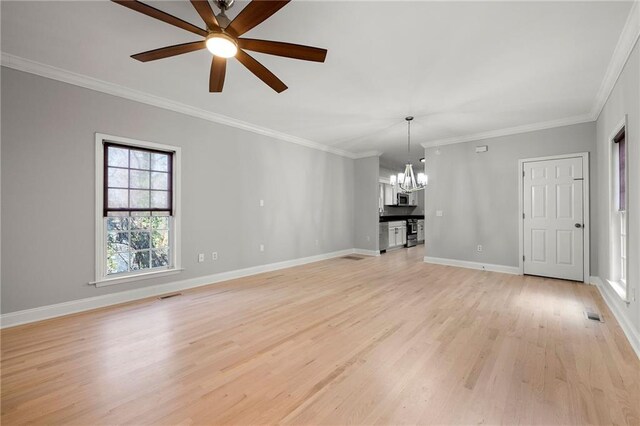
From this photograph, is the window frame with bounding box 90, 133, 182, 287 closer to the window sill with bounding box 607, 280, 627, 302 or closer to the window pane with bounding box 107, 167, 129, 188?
the window pane with bounding box 107, 167, 129, 188

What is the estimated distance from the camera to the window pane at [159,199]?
156 inches

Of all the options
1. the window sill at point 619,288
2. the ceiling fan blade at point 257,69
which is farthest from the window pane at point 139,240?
the window sill at point 619,288

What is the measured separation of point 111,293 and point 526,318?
16.4 feet

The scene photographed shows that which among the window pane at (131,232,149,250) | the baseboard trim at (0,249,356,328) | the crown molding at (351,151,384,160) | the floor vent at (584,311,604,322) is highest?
the crown molding at (351,151,384,160)

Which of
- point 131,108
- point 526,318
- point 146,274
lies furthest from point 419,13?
point 146,274

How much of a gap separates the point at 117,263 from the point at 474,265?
620 cm

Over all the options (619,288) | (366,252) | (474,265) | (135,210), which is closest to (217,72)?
(135,210)

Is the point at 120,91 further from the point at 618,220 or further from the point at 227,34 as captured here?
the point at 618,220

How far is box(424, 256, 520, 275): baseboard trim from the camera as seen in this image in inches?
204

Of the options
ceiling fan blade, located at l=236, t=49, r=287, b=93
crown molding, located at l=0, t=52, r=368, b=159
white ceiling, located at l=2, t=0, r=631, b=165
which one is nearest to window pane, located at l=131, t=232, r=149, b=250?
crown molding, located at l=0, t=52, r=368, b=159

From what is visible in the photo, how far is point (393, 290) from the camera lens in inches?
161

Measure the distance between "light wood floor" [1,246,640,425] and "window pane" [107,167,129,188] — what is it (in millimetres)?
1598

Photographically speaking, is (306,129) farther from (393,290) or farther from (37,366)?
(37,366)

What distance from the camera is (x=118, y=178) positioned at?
365 cm
